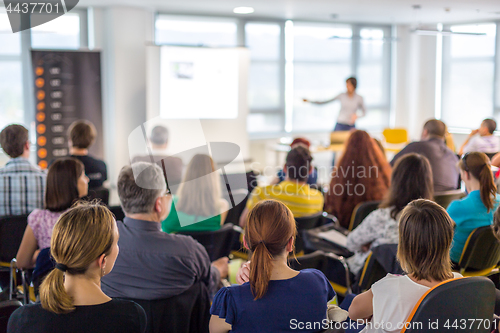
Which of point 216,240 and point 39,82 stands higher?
point 39,82

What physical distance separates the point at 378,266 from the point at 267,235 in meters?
1.08

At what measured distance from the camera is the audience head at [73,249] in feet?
4.21

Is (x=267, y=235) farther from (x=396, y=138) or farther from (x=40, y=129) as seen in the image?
(x=396, y=138)

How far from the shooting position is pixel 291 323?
1429 mm

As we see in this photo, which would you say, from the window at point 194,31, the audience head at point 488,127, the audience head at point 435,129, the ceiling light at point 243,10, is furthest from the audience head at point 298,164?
the window at point 194,31

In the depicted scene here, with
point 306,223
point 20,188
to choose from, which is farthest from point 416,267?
point 20,188

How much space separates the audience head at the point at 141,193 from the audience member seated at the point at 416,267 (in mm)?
944

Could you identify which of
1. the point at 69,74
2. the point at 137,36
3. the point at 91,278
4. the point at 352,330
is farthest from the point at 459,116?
the point at 91,278

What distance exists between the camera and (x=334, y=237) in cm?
286

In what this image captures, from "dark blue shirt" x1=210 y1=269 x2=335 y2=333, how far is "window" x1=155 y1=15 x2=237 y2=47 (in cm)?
641

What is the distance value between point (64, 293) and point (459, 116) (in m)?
9.13

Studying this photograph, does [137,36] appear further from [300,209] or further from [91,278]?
[91,278]

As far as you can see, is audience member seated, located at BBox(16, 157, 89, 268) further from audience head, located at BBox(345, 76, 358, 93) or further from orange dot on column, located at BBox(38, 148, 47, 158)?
audience head, located at BBox(345, 76, 358, 93)

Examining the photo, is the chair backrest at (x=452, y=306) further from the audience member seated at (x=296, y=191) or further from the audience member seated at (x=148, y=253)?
the audience member seated at (x=296, y=191)
